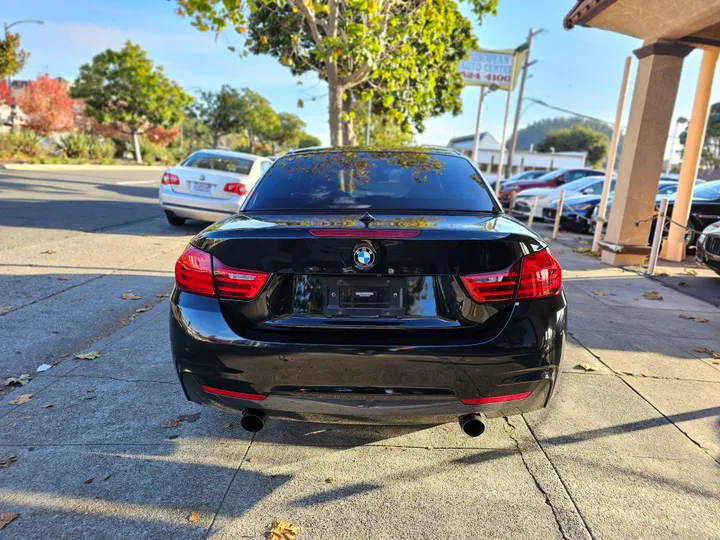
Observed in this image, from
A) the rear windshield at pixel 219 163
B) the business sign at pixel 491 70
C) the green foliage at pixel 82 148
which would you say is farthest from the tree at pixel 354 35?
the green foliage at pixel 82 148

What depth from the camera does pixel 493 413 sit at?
236 cm

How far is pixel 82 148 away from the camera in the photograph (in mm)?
29719

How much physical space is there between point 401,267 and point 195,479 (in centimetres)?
146

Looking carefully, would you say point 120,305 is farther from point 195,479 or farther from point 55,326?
point 195,479

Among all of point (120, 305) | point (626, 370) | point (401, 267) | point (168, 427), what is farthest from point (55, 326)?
point (626, 370)

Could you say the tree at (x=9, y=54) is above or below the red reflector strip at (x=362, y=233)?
above

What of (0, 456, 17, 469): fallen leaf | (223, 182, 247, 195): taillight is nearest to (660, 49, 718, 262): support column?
(223, 182, 247, 195): taillight

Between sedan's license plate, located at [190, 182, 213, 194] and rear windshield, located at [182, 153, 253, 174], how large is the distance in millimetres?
537

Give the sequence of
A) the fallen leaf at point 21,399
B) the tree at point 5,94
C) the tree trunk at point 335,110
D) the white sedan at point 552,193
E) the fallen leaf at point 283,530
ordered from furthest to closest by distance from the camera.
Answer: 1. the tree at point 5,94
2. the white sedan at point 552,193
3. the tree trunk at point 335,110
4. the fallen leaf at point 21,399
5. the fallen leaf at point 283,530

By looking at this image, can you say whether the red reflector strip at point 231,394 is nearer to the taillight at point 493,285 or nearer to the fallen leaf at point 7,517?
→ the fallen leaf at point 7,517

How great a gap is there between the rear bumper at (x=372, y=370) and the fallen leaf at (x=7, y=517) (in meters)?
0.92

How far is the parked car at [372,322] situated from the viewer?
2203mm

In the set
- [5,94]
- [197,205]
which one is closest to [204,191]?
[197,205]

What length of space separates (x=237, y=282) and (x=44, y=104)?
37737 mm
